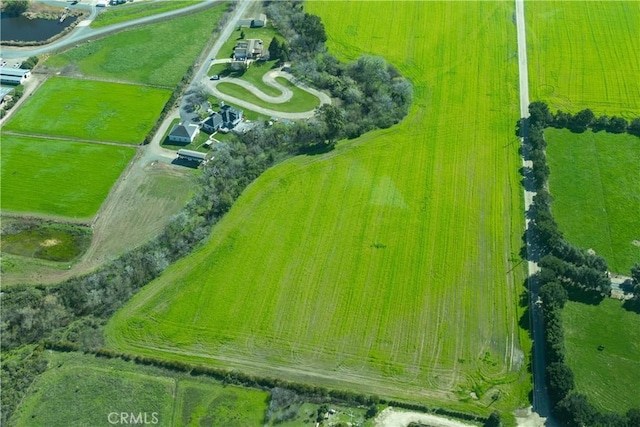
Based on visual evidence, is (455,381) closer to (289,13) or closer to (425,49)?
(425,49)

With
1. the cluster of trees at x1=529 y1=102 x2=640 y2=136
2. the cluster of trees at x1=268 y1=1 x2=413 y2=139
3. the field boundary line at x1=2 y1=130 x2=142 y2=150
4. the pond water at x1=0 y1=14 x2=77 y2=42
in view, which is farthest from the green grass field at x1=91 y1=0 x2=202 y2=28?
the cluster of trees at x1=529 y1=102 x2=640 y2=136

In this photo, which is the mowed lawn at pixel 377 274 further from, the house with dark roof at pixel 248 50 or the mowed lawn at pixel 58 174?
the house with dark roof at pixel 248 50

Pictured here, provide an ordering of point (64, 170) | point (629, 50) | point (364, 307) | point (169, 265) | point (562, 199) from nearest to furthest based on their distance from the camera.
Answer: point (364, 307)
point (169, 265)
point (562, 199)
point (64, 170)
point (629, 50)

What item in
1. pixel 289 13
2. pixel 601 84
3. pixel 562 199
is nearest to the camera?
pixel 562 199

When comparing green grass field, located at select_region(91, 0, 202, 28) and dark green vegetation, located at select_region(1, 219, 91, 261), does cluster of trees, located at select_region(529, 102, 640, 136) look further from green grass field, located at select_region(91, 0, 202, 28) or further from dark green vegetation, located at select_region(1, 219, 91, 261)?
green grass field, located at select_region(91, 0, 202, 28)

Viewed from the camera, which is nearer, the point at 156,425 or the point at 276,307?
the point at 156,425

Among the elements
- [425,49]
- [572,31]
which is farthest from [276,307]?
[572,31]

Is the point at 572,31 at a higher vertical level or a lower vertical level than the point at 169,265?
higher
